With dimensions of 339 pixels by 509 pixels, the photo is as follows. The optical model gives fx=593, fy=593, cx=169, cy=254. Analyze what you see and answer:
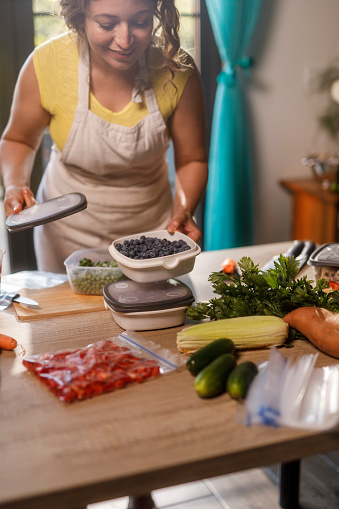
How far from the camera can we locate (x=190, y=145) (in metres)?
2.41

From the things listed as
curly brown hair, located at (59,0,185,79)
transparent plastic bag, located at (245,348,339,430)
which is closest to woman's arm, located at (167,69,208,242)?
curly brown hair, located at (59,0,185,79)

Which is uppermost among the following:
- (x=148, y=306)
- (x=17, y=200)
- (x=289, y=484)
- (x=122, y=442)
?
(x=17, y=200)

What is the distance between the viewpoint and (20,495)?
90 cm

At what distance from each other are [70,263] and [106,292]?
1.00 ft

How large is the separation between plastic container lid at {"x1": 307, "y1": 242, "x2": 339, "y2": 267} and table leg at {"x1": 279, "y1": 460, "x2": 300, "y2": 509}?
27.9 inches

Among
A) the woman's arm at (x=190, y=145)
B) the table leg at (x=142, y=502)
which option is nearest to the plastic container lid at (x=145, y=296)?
the table leg at (x=142, y=502)

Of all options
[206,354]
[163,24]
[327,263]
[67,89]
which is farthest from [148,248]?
[163,24]

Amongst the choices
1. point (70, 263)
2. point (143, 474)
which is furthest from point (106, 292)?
point (143, 474)

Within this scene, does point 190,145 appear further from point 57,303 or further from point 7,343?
point 7,343

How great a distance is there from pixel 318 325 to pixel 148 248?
0.49 m

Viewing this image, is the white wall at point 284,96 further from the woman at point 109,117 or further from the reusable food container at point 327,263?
the reusable food container at point 327,263

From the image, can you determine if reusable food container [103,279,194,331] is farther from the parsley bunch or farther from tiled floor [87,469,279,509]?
tiled floor [87,469,279,509]

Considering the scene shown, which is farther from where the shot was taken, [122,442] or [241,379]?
[241,379]

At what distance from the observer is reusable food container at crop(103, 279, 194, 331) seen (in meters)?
1.51
